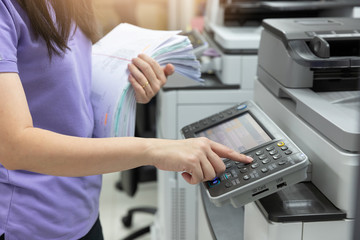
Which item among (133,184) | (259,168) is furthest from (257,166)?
Result: (133,184)

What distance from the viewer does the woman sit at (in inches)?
24.8

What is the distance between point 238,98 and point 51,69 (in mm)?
905

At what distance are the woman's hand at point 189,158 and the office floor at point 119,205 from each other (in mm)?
1555

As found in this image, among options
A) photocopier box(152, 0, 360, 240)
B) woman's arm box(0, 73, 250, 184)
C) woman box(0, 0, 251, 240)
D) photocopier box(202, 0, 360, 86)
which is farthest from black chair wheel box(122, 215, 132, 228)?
woman's arm box(0, 73, 250, 184)

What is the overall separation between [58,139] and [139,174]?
70.7 inches

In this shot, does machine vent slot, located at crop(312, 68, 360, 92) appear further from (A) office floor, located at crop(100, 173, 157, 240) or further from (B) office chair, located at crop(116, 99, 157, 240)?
(A) office floor, located at crop(100, 173, 157, 240)

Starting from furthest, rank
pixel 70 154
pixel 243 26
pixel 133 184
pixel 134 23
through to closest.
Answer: pixel 134 23 < pixel 133 184 < pixel 243 26 < pixel 70 154

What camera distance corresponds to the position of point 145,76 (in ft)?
3.10

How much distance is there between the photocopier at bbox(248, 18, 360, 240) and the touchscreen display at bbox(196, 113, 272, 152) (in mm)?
82

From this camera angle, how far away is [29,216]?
0.80 m

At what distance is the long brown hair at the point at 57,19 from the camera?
0.72 meters

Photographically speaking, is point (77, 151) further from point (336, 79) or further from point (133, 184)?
point (133, 184)

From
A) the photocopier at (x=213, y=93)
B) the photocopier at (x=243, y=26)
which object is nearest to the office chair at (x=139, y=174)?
the photocopier at (x=213, y=93)

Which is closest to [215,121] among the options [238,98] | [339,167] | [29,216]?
[339,167]
